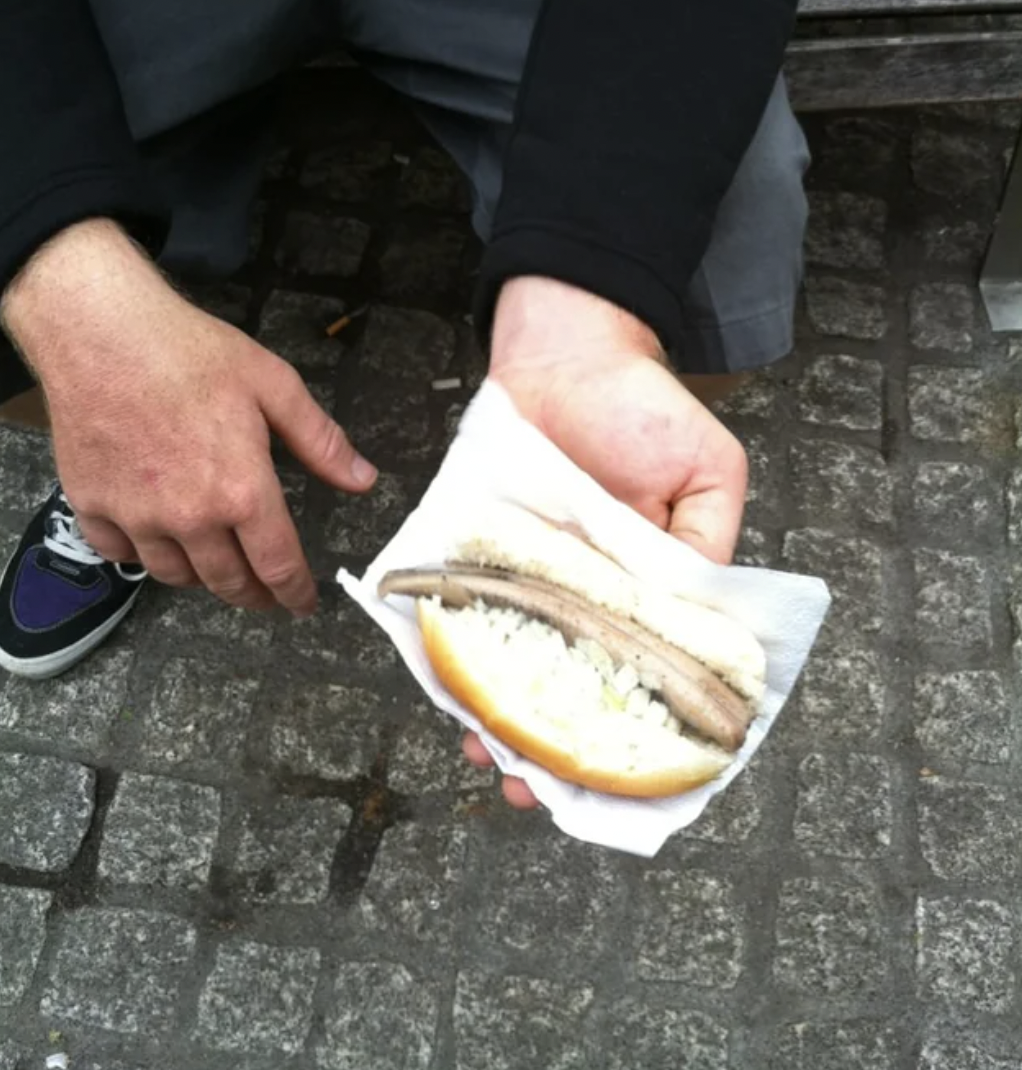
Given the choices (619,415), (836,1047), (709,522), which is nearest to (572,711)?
(709,522)

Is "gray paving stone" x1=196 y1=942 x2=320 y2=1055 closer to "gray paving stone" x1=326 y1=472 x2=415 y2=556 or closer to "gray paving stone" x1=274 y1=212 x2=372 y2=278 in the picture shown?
"gray paving stone" x1=326 y1=472 x2=415 y2=556

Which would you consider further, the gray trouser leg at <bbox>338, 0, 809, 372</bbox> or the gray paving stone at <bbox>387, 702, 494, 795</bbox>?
the gray paving stone at <bbox>387, 702, 494, 795</bbox>

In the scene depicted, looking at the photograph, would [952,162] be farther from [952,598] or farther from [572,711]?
[572,711]

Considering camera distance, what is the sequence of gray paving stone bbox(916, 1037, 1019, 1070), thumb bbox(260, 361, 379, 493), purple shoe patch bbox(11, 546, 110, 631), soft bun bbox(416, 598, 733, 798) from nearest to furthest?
soft bun bbox(416, 598, 733, 798), thumb bbox(260, 361, 379, 493), gray paving stone bbox(916, 1037, 1019, 1070), purple shoe patch bbox(11, 546, 110, 631)

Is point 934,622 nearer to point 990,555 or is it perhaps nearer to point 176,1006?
point 990,555

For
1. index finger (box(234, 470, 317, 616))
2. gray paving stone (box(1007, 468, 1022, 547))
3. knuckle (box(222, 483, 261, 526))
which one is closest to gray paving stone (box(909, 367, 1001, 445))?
gray paving stone (box(1007, 468, 1022, 547))

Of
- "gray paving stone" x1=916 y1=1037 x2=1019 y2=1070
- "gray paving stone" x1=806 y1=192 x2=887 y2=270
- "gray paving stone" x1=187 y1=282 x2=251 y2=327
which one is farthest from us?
"gray paving stone" x1=806 y1=192 x2=887 y2=270
